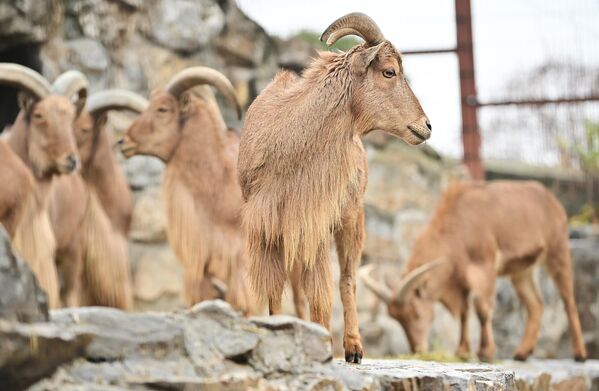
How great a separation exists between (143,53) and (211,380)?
828 centimetres

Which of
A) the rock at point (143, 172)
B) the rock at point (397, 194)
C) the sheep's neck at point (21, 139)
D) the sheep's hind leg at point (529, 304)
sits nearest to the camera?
the sheep's neck at point (21, 139)

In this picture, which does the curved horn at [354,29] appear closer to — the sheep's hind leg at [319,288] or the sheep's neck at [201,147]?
the sheep's hind leg at [319,288]

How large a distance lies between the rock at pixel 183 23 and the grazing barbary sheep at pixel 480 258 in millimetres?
3107

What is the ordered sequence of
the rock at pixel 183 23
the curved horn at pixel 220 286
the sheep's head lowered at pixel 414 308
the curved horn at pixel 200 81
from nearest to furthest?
the curved horn at pixel 220 286 < the curved horn at pixel 200 81 < the sheep's head lowered at pixel 414 308 < the rock at pixel 183 23

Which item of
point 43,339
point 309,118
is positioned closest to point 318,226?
point 309,118

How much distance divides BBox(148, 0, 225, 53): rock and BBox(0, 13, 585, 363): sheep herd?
1.60 metres

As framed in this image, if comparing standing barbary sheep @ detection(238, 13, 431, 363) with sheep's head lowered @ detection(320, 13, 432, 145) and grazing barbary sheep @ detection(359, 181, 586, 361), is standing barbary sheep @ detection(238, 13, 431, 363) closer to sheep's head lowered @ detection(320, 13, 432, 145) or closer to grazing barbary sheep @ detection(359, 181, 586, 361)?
sheep's head lowered @ detection(320, 13, 432, 145)

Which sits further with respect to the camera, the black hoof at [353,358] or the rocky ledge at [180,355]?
the black hoof at [353,358]

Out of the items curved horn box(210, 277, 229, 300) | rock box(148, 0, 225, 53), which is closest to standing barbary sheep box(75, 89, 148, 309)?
rock box(148, 0, 225, 53)

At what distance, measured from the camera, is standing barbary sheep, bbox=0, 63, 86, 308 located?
358 inches

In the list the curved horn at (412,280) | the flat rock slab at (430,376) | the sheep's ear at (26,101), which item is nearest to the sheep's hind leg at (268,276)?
the flat rock slab at (430,376)

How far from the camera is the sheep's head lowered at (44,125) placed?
919 cm

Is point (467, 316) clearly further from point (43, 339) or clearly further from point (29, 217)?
point (43, 339)

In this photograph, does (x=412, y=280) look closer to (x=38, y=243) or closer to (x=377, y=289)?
(x=377, y=289)
